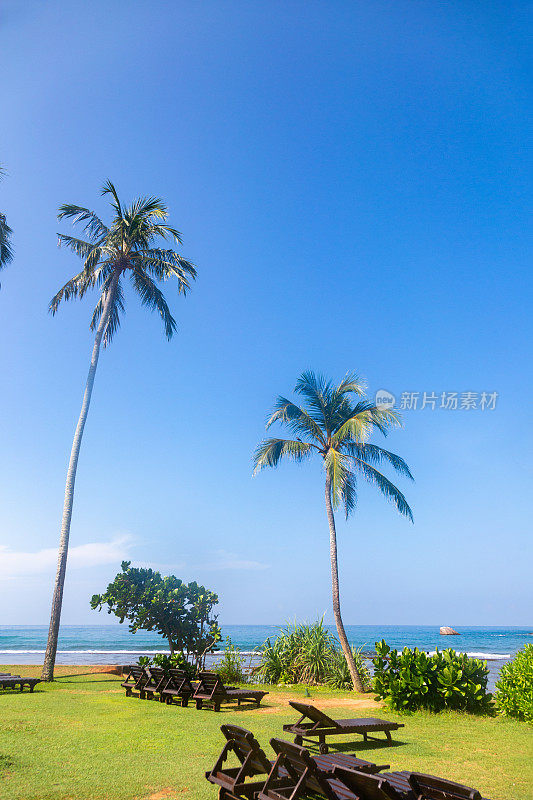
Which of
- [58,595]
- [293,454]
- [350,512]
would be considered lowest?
[58,595]

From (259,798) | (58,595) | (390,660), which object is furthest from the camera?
(58,595)

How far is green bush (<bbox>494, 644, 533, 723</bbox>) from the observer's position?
31.9ft

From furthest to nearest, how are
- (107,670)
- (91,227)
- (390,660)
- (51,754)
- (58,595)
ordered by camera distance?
(91,227), (107,670), (58,595), (390,660), (51,754)

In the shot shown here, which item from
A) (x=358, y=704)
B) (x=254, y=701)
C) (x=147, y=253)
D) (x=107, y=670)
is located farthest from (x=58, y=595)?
(x=147, y=253)

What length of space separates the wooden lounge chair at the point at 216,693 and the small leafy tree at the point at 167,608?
410cm

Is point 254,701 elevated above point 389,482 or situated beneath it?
situated beneath

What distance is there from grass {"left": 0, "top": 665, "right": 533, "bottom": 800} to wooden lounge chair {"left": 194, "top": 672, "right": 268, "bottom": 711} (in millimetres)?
272

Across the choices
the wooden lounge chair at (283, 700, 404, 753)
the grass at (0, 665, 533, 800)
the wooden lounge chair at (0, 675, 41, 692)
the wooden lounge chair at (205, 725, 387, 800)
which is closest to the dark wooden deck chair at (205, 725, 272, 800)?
the wooden lounge chair at (205, 725, 387, 800)

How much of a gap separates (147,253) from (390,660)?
16.1 meters

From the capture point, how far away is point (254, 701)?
40.8 feet

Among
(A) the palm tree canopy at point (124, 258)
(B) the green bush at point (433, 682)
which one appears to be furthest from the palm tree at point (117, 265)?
(B) the green bush at point (433, 682)

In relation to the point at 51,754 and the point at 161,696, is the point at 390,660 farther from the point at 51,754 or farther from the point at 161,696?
the point at 51,754

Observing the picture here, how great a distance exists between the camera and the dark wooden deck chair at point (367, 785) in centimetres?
460

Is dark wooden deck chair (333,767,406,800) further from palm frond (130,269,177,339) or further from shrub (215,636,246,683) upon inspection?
palm frond (130,269,177,339)
